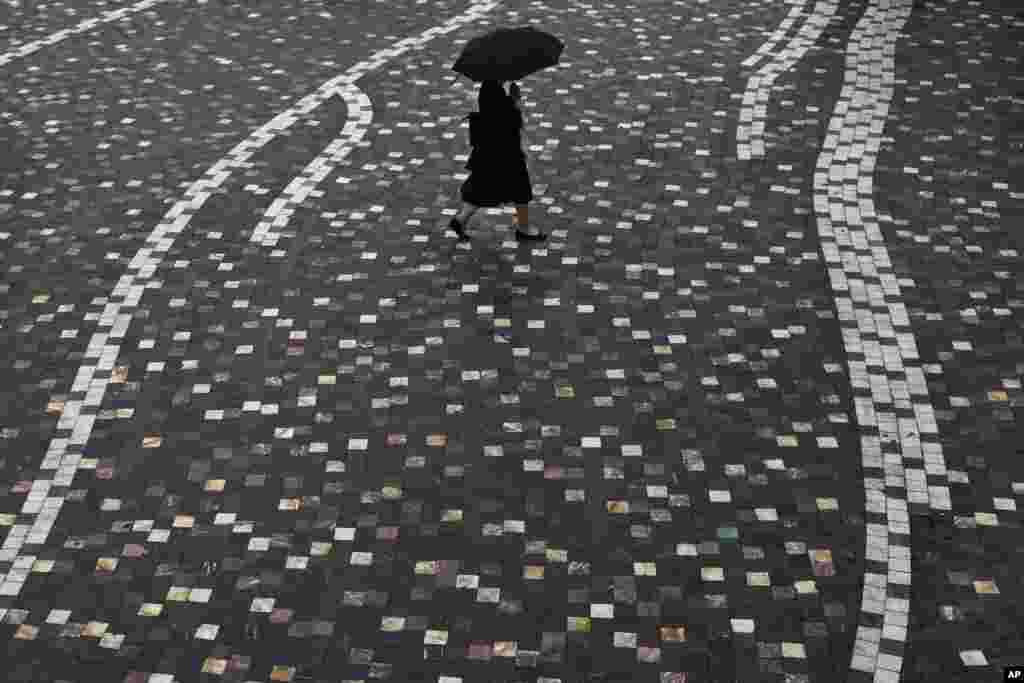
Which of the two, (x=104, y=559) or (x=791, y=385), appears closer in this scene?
(x=104, y=559)

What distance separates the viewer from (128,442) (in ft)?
24.3

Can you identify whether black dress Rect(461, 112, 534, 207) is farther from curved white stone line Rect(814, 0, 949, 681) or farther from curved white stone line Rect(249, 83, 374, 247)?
curved white stone line Rect(814, 0, 949, 681)

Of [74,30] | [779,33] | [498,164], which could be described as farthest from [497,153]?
[74,30]

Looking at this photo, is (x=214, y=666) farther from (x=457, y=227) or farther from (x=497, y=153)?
(x=497, y=153)

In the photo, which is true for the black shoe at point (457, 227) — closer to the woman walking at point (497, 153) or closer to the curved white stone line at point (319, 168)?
the woman walking at point (497, 153)

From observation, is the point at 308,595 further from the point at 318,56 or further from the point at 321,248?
the point at 318,56

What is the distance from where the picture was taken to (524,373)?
25.8 feet

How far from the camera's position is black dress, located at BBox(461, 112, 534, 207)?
8883 mm

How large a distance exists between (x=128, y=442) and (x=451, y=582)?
85.7 inches

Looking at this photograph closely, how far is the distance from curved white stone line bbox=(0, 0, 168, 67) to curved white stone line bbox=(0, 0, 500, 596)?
122 inches

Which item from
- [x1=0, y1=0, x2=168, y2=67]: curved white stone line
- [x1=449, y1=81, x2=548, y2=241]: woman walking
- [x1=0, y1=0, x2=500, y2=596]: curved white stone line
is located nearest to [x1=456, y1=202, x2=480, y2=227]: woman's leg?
[x1=449, y1=81, x2=548, y2=241]: woman walking

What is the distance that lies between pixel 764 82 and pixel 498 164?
372cm

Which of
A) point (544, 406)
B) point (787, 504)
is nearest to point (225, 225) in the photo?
point (544, 406)

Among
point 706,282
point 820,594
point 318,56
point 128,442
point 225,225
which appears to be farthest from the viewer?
point 318,56
